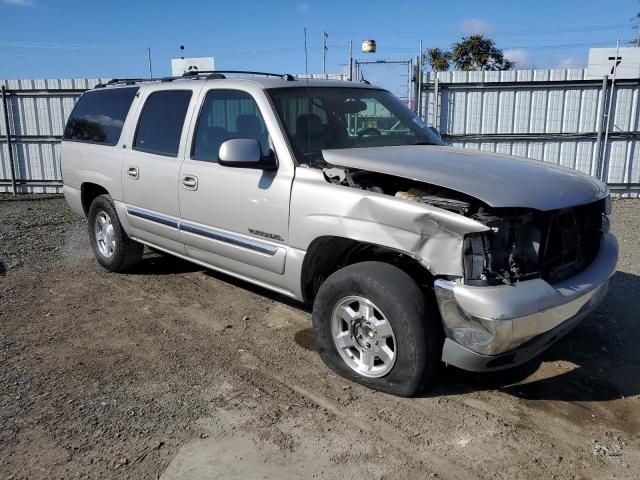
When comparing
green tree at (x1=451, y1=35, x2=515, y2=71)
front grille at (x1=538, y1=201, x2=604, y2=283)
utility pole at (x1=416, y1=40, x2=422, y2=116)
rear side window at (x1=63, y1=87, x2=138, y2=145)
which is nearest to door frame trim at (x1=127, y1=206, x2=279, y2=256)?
rear side window at (x1=63, y1=87, x2=138, y2=145)

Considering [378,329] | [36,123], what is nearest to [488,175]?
[378,329]

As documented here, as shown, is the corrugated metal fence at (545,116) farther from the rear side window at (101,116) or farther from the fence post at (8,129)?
the fence post at (8,129)

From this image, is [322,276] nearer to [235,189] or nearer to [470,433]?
[235,189]

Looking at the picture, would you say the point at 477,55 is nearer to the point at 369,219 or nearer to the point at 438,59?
the point at 438,59

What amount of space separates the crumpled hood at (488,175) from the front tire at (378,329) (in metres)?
0.61

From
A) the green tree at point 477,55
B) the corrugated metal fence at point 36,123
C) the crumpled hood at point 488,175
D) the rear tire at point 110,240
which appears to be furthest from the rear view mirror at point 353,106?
the green tree at point 477,55

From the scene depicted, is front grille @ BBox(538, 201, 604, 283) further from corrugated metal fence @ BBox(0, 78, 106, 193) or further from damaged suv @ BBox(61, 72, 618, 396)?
corrugated metal fence @ BBox(0, 78, 106, 193)

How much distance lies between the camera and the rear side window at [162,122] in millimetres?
4926

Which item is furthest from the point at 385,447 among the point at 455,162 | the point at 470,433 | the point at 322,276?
the point at 455,162

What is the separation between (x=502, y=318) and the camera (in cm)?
289

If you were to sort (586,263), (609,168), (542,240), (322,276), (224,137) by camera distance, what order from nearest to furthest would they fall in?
(542,240) < (586,263) < (322,276) < (224,137) < (609,168)

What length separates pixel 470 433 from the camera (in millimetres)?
3119

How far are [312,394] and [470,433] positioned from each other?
3.24ft

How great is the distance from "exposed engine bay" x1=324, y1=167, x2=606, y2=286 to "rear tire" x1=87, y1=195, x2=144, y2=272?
309cm
